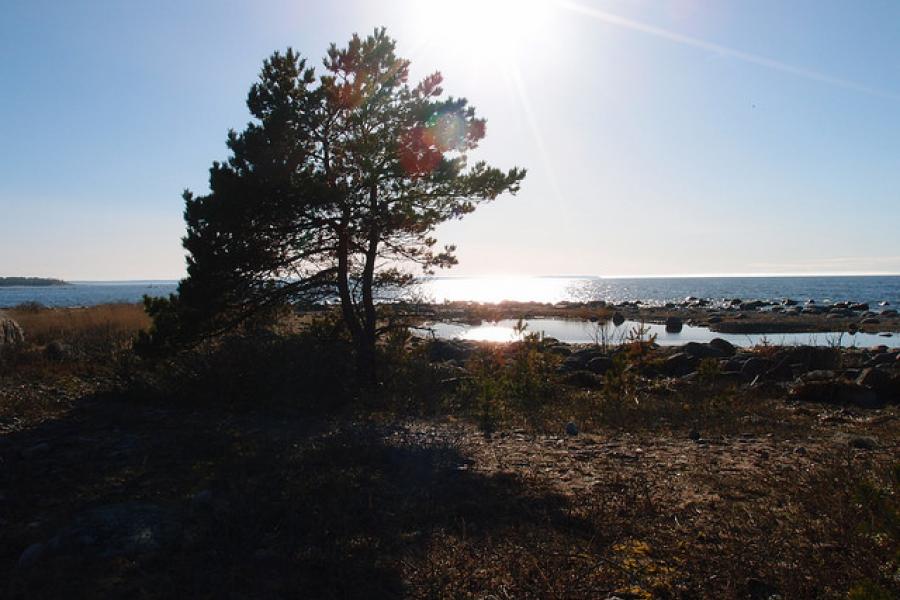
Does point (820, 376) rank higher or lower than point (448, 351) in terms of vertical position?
higher

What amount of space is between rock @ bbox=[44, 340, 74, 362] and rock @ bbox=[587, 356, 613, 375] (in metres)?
14.9

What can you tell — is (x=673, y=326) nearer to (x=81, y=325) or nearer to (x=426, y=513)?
(x=81, y=325)

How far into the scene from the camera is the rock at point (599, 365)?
1688 centimetres

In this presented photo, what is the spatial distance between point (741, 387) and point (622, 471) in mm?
9415

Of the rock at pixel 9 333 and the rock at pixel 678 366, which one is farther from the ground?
the rock at pixel 9 333

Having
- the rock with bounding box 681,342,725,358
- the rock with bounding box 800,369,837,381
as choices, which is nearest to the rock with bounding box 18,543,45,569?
the rock with bounding box 800,369,837,381

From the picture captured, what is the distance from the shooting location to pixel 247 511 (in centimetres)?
486

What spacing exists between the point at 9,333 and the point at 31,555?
51.3 ft

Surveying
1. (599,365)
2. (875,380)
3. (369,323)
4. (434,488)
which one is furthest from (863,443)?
(599,365)

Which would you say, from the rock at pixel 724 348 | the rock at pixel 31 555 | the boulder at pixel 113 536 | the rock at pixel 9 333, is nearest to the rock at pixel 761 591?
the boulder at pixel 113 536

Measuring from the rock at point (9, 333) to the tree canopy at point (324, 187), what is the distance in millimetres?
7620

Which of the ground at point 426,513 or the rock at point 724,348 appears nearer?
the ground at point 426,513

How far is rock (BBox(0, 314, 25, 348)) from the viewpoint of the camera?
15453 mm

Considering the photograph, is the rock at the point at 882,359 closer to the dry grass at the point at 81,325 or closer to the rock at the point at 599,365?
the rock at the point at 599,365
